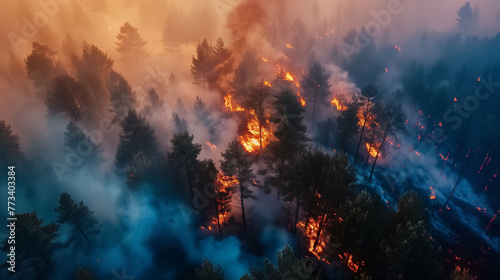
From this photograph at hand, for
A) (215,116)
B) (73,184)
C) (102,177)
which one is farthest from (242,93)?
(73,184)

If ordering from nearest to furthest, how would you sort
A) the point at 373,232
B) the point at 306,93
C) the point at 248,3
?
the point at 373,232
the point at 306,93
the point at 248,3

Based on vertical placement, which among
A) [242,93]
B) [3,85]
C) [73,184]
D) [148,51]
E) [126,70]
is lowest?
[73,184]

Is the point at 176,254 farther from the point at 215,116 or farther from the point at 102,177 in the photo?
the point at 215,116

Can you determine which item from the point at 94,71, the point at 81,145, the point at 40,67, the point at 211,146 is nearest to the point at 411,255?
the point at 211,146

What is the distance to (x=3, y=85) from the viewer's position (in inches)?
2104

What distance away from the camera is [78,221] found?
29688 millimetres

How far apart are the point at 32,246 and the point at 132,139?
1678 cm

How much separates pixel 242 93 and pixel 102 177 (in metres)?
27.4

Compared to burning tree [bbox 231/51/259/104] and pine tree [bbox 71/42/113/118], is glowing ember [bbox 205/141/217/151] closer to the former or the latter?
burning tree [bbox 231/51/259/104]

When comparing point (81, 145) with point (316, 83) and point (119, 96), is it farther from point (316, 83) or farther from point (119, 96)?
point (316, 83)

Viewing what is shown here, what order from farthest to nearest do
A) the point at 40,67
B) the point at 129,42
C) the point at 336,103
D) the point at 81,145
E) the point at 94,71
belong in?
the point at 129,42, the point at 336,103, the point at 94,71, the point at 40,67, the point at 81,145

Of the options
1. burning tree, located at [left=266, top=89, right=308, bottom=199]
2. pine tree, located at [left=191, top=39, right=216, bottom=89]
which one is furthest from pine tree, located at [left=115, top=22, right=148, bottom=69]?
burning tree, located at [left=266, top=89, right=308, bottom=199]

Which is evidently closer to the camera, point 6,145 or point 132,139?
point 6,145

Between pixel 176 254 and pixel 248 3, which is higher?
pixel 248 3
